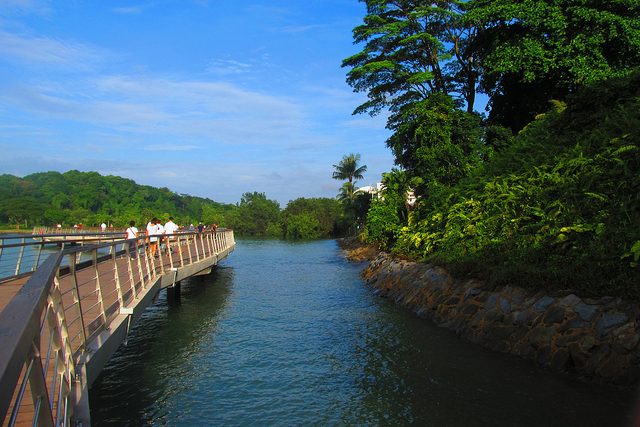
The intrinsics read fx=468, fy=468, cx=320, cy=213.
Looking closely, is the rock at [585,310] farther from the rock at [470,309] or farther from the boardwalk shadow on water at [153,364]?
the boardwalk shadow on water at [153,364]

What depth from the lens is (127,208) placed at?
141 meters

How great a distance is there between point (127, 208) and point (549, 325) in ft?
476

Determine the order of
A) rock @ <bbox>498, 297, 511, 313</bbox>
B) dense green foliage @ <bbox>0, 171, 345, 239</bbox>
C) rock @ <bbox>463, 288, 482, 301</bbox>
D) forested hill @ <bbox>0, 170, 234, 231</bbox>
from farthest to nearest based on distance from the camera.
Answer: forested hill @ <bbox>0, 170, 234, 231</bbox>
dense green foliage @ <bbox>0, 171, 345, 239</bbox>
rock @ <bbox>463, 288, 482, 301</bbox>
rock @ <bbox>498, 297, 511, 313</bbox>

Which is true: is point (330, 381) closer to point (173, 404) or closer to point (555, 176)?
point (173, 404)

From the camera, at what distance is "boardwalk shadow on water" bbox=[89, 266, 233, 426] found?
8.00 metres

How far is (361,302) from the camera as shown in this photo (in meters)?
18.0

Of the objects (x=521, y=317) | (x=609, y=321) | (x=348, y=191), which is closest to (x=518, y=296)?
(x=521, y=317)

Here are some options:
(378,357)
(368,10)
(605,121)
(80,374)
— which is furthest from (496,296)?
(368,10)

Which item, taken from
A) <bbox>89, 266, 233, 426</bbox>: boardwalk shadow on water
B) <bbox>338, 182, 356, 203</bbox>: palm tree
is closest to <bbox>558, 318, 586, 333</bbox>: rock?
<bbox>89, 266, 233, 426</bbox>: boardwalk shadow on water

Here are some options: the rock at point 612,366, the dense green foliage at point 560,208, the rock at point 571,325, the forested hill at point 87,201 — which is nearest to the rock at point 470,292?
the dense green foliage at point 560,208

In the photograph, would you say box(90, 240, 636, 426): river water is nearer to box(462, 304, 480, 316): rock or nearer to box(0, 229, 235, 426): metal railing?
box(462, 304, 480, 316): rock

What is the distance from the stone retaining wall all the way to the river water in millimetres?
433

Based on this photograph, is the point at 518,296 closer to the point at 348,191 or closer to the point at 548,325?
the point at 548,325

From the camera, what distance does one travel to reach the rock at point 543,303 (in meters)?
10.5
